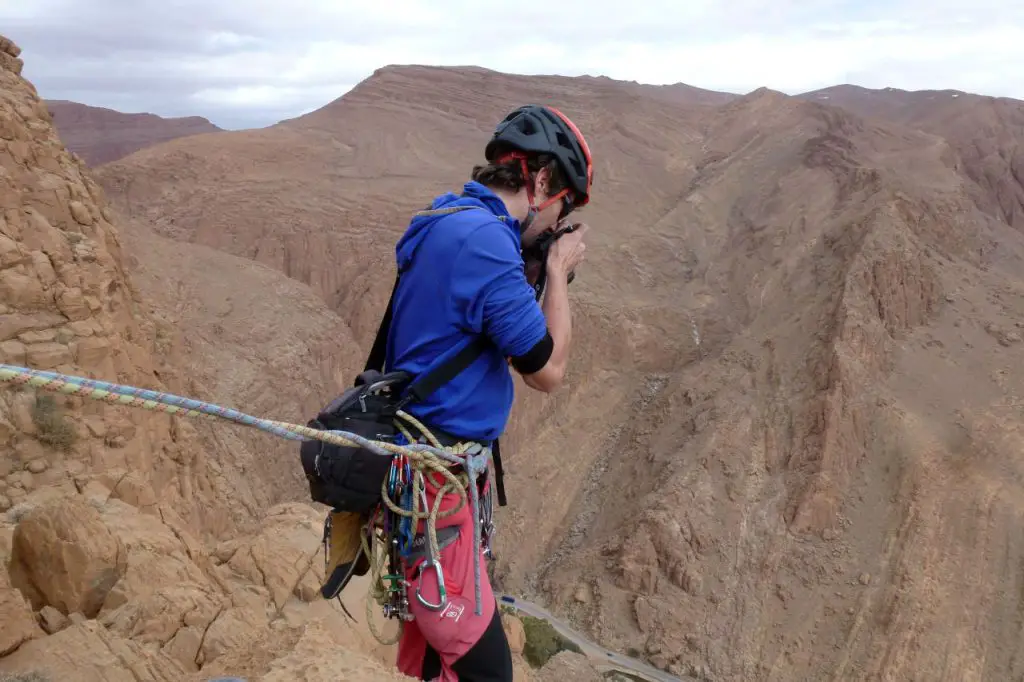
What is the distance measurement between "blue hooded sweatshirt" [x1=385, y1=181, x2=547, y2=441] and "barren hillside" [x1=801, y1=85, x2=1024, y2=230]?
126 feet

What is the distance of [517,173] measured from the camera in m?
2.46

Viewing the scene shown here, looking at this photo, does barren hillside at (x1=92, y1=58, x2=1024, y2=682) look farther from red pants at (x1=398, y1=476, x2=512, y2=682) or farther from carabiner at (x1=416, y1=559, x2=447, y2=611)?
carabiner at (x1=416, y1=559, x2=447, y2=611)

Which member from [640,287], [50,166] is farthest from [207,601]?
[640,287]

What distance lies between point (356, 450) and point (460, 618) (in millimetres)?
664

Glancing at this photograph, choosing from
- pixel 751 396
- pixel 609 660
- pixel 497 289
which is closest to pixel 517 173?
pixel 497 289

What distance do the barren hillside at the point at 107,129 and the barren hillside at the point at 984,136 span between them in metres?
61.7

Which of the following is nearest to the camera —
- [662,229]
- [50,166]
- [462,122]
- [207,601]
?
[207,601]

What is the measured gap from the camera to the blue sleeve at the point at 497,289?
7.03 feet

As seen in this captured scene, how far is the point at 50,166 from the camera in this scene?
7293 millimetres

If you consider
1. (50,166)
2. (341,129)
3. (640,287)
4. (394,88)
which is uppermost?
(394,88)

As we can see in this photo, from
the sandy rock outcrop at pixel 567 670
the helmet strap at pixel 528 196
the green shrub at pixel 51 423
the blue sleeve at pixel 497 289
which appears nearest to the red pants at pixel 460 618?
the blue sleeve at pixel 497 289

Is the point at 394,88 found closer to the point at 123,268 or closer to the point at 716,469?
the point at 716,469

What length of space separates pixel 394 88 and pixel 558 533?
28.0 meters

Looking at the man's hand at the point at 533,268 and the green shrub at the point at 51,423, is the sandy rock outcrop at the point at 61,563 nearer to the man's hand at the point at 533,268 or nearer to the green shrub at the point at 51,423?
the green shrub at the point at 51,423
